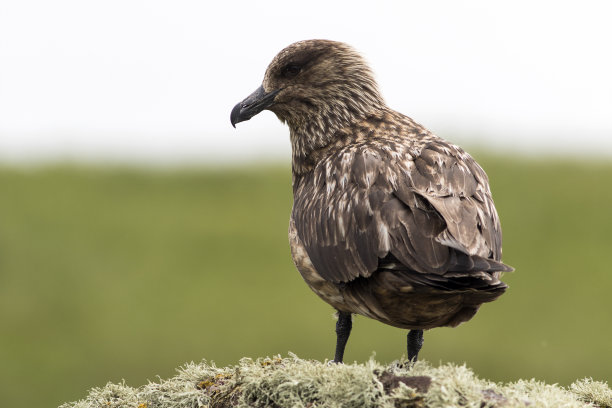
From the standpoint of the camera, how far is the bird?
5.18 metres

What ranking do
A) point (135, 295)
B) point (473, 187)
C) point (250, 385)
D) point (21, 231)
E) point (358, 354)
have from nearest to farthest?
1. point (250, 385)
2. point (473, 187)
3. point (358, 354)
4. point (135, 295)
5. point (21, 231)

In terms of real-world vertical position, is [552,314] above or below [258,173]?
below

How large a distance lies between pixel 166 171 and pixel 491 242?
1097 centimetres

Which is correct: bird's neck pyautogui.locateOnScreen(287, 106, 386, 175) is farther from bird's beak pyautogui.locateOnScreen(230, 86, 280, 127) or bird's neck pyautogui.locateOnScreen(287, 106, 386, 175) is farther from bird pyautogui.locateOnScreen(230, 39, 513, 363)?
bird's beak pyautogui.locateOnScreen(230, 86, 280, 127)

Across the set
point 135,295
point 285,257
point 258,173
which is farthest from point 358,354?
point 258,173

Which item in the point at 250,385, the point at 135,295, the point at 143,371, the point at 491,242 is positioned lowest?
the point at 143,371

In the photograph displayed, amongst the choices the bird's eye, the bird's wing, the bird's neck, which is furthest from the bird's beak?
the bird's wing

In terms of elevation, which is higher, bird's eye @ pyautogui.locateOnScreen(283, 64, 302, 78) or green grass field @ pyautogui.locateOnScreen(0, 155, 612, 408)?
bird's eye @ pyautogui.locateOnScreen(283, 64, 302, 78)

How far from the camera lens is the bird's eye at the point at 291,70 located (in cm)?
677

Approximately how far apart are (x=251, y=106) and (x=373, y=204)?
1597mm

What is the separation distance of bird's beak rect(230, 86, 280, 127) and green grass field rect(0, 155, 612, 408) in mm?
5820

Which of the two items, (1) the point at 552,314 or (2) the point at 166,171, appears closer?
(1) the point at 552,314

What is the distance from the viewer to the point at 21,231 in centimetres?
1425

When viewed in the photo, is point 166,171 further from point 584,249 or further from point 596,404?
point 596,404
